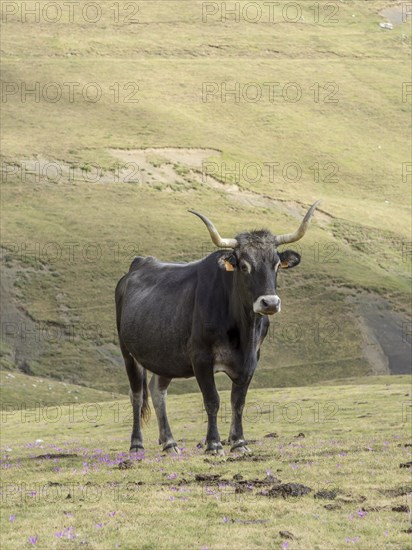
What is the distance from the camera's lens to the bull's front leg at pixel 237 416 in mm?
20016

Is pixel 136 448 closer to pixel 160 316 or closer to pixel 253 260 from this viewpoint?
pixel 160 316

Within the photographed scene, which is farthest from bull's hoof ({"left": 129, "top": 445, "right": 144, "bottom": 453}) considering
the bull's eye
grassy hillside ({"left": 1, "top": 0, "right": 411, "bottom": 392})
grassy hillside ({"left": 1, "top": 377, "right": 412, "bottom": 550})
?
grassy hillside ({"left": 1, "top": 0, "right": 411, "bottom": 392})

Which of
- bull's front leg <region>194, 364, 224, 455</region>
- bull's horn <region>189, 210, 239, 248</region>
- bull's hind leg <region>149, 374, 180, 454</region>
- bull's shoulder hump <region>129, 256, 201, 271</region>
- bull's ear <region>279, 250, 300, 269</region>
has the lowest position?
bull's hind leg <region>149, 374, 180, 454</region>

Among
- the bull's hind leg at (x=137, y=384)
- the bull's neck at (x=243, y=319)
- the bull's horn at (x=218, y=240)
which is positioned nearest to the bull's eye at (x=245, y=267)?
the bull's horn at (x=218, y=240)

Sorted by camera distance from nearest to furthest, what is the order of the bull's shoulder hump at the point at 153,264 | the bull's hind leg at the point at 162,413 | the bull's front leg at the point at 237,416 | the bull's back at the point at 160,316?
the bull's front leg at the point at 237,416 → the bull's back at the point at 160,316 → the bull's hind leg at the point at 162,413 → the bull's shoulder hump at the point at 153,264

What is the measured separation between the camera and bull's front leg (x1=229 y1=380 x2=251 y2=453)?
65.7 feet

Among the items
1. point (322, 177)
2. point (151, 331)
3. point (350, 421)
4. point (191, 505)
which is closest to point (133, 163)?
point (322, 177)

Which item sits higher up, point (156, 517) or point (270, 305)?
point (270, 305)

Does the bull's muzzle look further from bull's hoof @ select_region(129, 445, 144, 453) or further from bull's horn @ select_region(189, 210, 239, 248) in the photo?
bull's hoof @ select_region(129, 445, 144, 453)

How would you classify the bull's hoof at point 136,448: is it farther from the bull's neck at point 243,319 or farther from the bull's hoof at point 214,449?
the bull's neck at point 243,319

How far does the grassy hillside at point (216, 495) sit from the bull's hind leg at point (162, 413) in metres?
0.32

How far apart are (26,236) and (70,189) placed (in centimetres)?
1472

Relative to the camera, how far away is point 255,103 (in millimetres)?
151000

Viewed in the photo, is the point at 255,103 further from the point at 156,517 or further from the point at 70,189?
the point at 156,517
